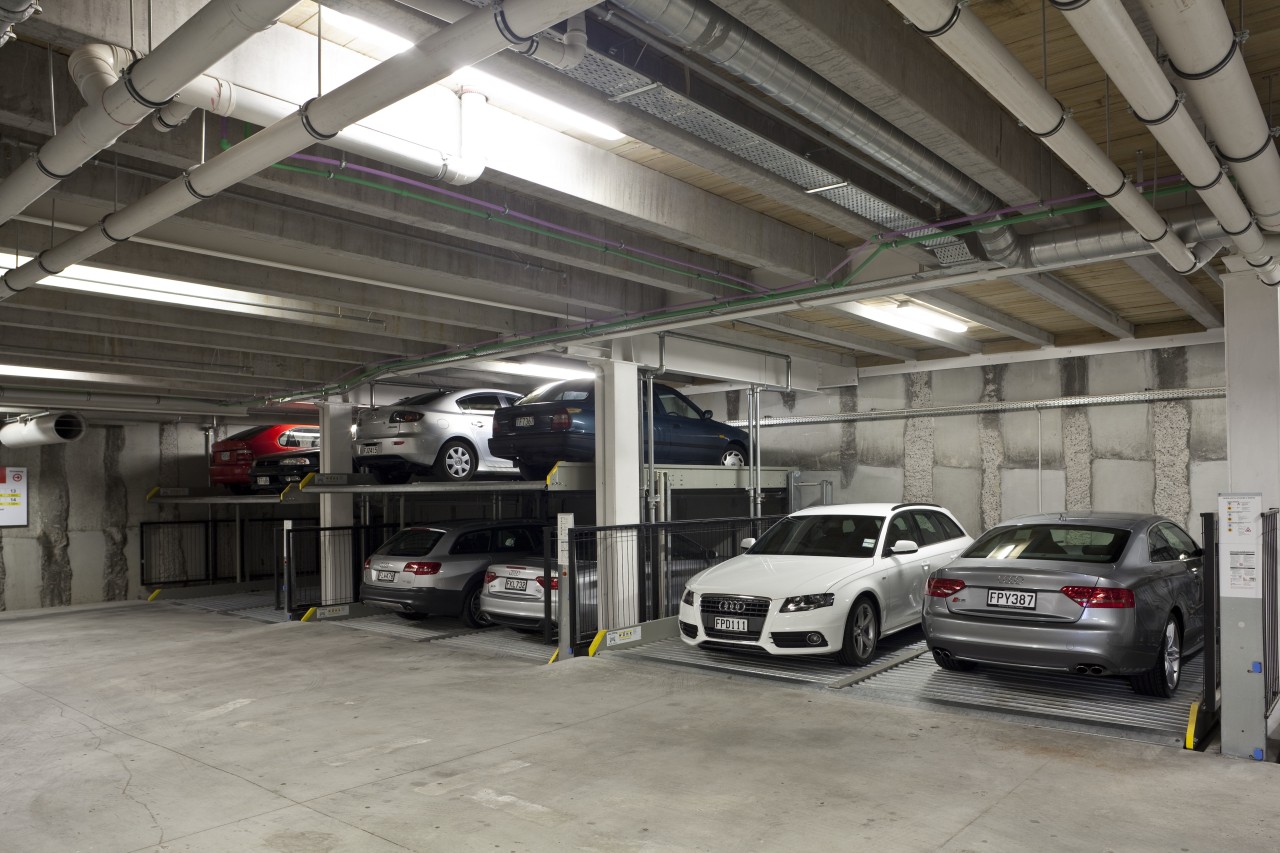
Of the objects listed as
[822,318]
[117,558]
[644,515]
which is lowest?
[117,558]

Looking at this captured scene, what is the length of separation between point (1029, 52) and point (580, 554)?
6.97 meters

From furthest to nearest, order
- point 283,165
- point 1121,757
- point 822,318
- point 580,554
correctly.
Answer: point 822,318 → point 580,554 → point 1121,757 → point 283,165

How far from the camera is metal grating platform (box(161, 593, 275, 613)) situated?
580 inches

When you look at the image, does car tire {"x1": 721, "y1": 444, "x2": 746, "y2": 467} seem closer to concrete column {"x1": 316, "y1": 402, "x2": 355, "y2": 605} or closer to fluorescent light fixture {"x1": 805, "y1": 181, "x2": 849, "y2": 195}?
concrete column {"x1": 316, "y1": 402, "x2": 355, "y2": 605}

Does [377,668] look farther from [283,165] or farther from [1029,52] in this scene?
[1029,52]

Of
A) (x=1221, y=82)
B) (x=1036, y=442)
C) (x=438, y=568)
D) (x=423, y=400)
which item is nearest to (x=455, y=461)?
(x=423, y=400)

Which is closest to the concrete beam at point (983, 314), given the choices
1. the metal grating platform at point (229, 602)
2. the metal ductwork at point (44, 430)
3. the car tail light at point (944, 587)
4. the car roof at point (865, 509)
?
the car roof at point (865, 509)

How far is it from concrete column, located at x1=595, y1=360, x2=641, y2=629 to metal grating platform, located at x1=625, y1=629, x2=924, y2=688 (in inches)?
27.7

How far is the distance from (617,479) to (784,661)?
2900 millimetres

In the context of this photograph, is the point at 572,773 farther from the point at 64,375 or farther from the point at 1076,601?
the point at 64,375

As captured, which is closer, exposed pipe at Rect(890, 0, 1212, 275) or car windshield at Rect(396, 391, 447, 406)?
exposed pipe at Rect(890, 0, 1212, 275)

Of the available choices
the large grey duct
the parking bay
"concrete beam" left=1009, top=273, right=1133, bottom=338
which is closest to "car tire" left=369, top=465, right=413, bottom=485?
the parking bay

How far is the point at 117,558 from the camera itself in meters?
17.1

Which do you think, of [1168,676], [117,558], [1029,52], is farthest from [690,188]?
[117,558]
